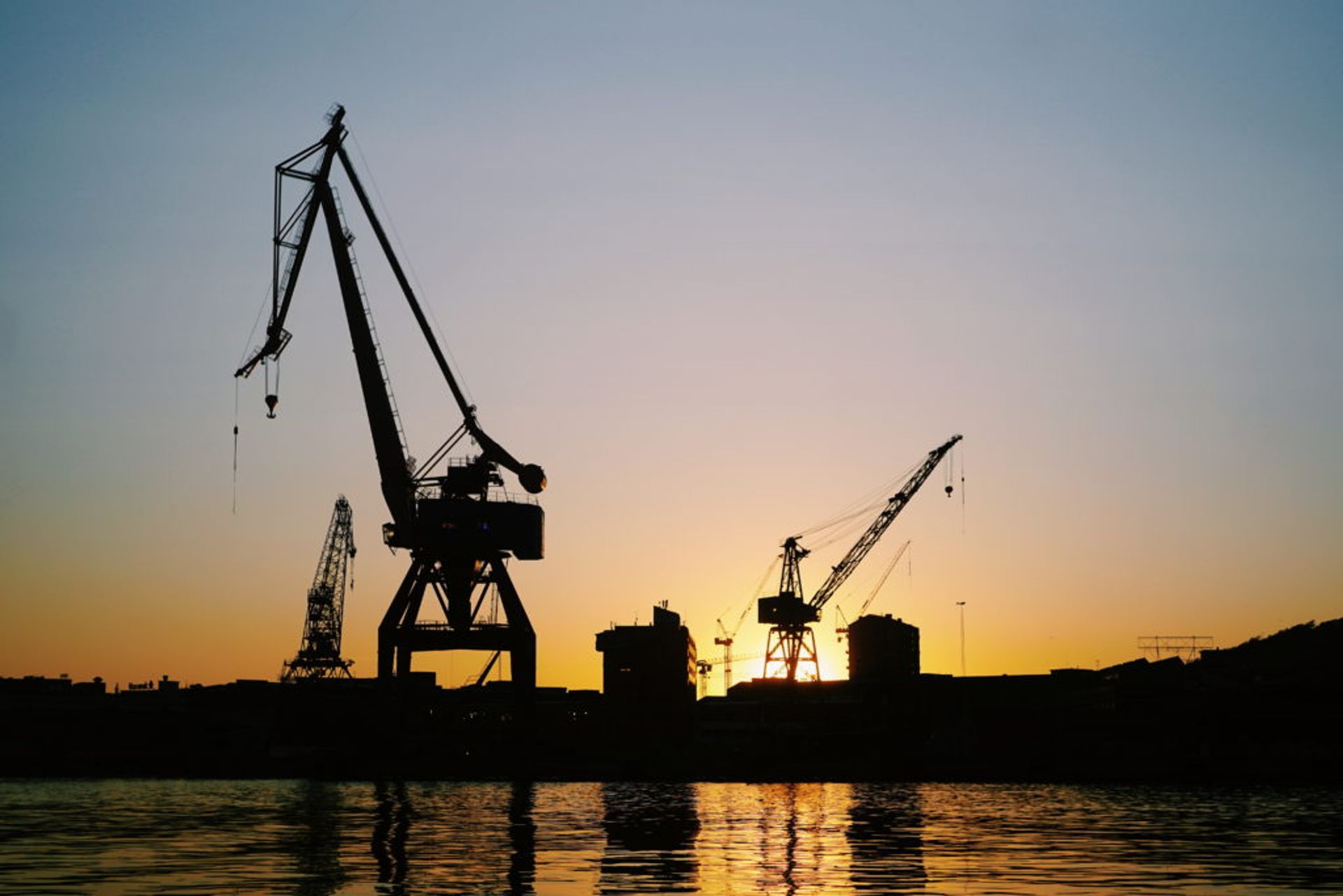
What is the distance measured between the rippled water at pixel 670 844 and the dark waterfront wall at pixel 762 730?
36.2m

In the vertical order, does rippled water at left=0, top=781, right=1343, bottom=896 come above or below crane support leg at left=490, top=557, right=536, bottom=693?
below

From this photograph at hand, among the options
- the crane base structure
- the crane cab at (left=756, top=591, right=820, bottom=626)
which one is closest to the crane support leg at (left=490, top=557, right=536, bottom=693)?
the crane base structure

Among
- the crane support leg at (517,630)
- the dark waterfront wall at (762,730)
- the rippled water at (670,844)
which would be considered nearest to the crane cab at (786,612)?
the dark waterfront wall at (762,730)

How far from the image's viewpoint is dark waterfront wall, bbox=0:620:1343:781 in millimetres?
124062

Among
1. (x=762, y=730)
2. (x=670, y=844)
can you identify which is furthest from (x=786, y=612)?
(x=670, y=844)

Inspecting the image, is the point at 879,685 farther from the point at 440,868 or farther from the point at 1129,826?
the point at 440,868

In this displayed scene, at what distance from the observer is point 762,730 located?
151875 millimetres

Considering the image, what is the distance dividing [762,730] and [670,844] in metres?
104

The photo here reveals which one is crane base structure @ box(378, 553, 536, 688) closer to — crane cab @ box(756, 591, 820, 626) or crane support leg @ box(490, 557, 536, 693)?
crane support leg @ box(490, 557, 536, 693)

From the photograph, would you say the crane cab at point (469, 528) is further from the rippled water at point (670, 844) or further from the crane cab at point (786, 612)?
the crane cab at point (786, 612)

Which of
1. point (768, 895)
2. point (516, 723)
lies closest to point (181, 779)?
point (516, 723)

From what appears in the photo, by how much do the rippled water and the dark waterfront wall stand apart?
36.2 m

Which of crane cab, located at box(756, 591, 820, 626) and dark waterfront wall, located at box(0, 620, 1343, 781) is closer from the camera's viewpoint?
dark waterfront wall, located at box(0, 620, 1343, 781)

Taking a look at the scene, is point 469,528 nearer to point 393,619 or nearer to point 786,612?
point 393,619
